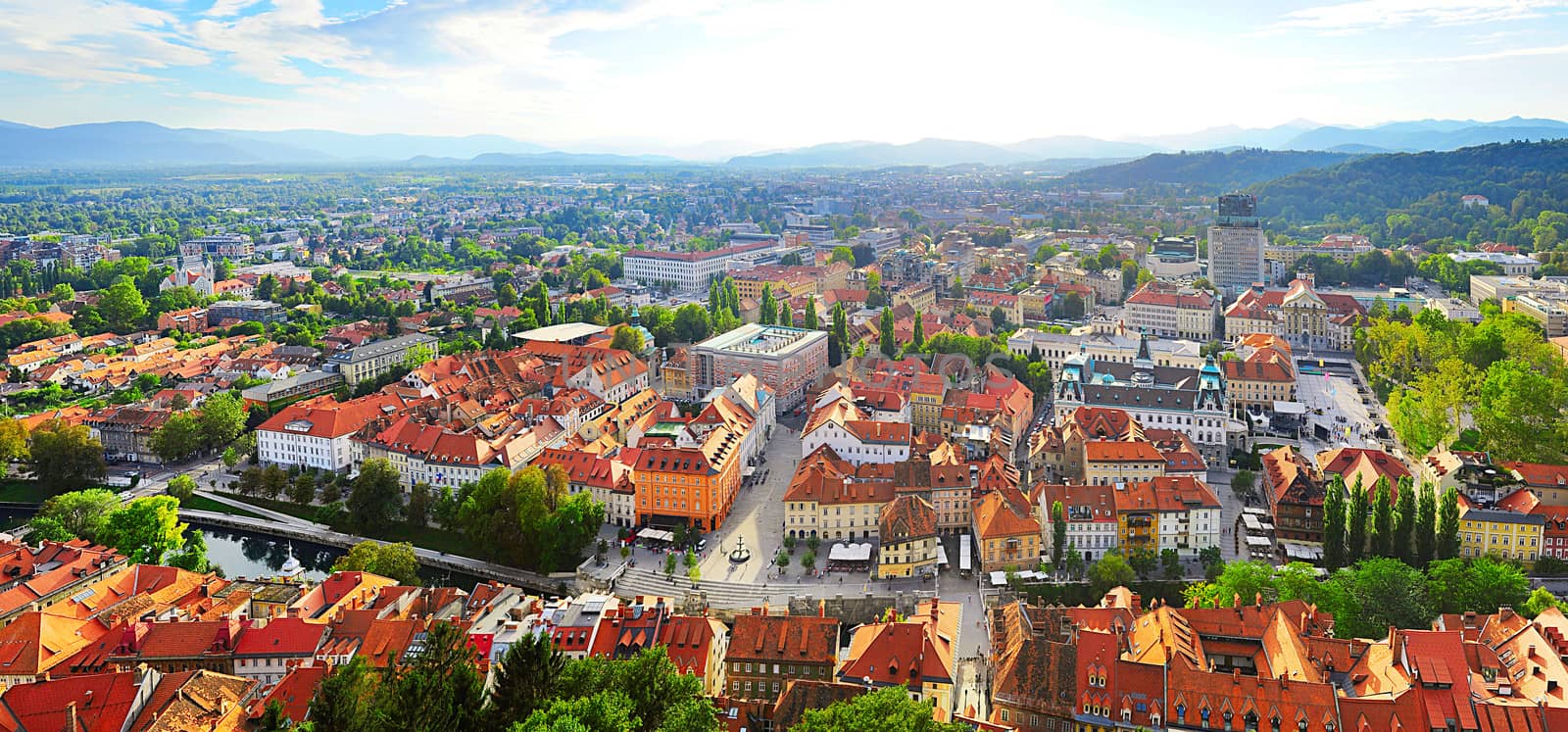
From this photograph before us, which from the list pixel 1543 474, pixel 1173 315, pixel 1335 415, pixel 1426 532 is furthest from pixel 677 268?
pixel 1426 532

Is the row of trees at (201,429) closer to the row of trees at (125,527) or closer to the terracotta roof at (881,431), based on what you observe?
the row of trees at (125,527)

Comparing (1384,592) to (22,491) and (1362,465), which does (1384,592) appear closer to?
(1362,465)

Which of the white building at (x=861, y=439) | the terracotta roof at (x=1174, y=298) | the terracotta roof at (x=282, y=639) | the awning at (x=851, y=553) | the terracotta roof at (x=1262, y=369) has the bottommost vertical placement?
the awning at (x=851, y=553)

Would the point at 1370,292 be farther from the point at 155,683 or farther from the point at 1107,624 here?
the point at 155,683

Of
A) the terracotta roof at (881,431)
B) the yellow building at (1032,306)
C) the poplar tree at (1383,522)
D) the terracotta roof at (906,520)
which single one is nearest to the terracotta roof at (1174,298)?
the yellow building at (1032,306)

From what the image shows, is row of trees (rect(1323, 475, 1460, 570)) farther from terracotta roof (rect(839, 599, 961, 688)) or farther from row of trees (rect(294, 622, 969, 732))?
row of trees (rect(294, 622, 969, 732))

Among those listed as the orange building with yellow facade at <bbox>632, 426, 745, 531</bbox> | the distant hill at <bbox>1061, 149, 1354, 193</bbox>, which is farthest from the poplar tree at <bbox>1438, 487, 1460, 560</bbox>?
the distant hill at <bbox>1061, 149, 1354, 193</bbox>

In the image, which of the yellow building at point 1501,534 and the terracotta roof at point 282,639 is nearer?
the terracotta roof at point 282,639

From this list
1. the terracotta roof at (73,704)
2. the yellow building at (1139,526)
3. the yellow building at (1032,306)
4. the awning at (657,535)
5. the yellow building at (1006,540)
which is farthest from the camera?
the yellow building at (1032,306)
